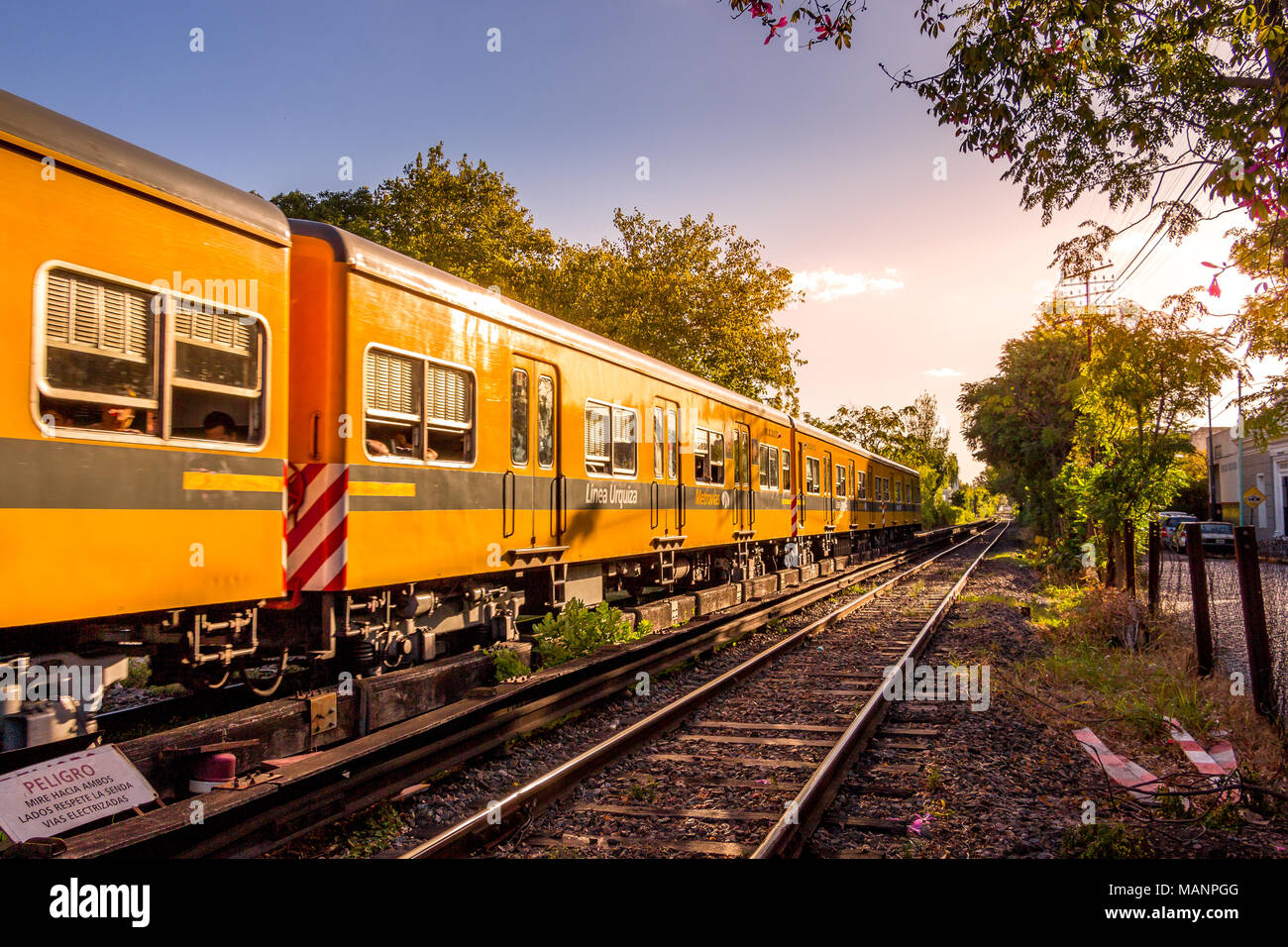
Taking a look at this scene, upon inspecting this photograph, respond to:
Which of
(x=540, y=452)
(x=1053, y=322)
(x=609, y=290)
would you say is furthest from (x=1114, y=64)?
(x=609, y=290)

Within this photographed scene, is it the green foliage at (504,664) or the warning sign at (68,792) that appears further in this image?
the green foliage at (504,664)

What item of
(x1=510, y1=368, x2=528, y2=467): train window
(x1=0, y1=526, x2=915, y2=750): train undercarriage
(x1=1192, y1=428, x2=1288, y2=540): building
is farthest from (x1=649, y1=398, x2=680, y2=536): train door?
(x1=1192, y1=428, x2=1288, y2=540): building

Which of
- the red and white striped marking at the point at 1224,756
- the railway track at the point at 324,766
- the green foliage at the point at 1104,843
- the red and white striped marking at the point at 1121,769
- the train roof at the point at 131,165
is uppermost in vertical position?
the train roof at the point at 131,165

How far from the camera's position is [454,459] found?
23.8 ft

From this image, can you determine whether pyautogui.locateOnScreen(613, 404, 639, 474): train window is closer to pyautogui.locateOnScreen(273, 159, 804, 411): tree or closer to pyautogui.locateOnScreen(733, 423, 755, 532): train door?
pyautogui.locateOnScreen(733, 423, 755, 532): train door

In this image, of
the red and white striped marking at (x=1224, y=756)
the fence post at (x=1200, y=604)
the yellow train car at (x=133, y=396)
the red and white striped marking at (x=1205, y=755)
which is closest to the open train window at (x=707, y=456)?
the fence post at (x=1200, y=604)

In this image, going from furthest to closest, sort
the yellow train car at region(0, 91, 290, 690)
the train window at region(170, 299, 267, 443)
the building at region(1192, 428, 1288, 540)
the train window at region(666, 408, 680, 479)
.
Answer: the building at region(1192, 428, 1288, 540)
the train window at region(666, 408, 680, 479)
the train window at region(170, 299, 267, 443)
the yellow train car at region(0, 91, 290, 690)

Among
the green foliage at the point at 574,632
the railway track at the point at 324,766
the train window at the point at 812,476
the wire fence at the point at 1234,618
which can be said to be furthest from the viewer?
the train window at the point at 812,476

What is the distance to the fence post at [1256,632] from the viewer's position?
607 centimetres

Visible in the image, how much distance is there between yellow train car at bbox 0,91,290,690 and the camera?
A: 4078mm

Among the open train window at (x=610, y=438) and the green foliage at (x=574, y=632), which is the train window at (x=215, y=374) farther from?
the open train window at (x=610, y=438)

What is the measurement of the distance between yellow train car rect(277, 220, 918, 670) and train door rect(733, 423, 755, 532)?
246 centimetres

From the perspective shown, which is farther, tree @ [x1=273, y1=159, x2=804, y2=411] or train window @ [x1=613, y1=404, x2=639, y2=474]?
tree @ [x1=273, y1=159, x2=804, y2=411]

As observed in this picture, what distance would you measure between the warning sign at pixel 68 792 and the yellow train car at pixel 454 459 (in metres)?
1.81
